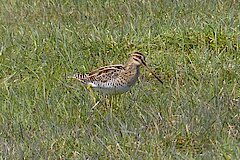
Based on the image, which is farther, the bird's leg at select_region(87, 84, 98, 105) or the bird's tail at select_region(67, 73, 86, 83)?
the bird's tail at select_region(67, 73, 86, 83)

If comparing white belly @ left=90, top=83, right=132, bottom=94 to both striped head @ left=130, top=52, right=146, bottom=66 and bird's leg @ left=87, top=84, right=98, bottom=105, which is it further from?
striped head @ left=130, top=52, right=146, bottom=66

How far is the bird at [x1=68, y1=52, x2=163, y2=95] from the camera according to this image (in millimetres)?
6727

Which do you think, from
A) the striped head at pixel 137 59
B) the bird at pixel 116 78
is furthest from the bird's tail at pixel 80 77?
the striped head at pixel 137 59

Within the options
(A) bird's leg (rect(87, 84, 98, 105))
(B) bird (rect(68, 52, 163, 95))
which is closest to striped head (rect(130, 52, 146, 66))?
(B) bird (rect(68, 52, 163, 95))

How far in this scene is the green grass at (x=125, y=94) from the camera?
5.60 meters

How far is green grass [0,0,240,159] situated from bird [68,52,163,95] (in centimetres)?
10

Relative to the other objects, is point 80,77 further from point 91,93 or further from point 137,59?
point 137,59

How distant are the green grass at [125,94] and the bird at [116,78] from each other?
0.32 feet

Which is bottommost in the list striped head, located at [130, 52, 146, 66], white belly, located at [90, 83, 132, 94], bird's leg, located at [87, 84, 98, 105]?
bird's leg, located at [87, 84, 98, 105]

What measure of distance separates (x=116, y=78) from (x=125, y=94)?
0.20m

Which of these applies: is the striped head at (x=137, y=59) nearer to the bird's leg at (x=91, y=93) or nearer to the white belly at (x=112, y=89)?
the white belly at (x=112, y=89)

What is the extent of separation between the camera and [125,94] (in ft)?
22.7

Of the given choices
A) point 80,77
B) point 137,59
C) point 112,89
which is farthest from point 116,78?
point 80,77

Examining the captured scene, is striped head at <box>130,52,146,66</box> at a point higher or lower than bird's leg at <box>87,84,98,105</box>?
higher
